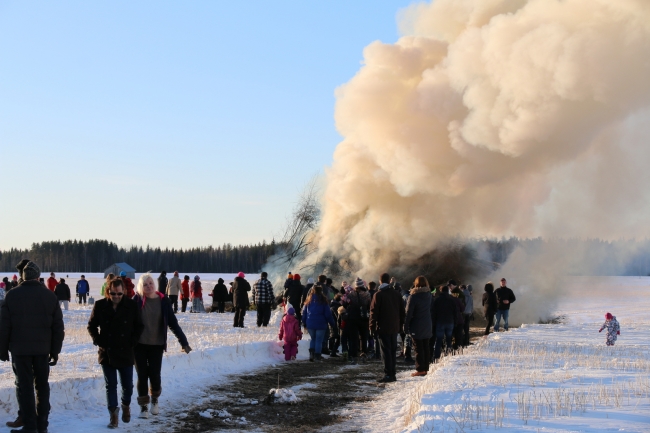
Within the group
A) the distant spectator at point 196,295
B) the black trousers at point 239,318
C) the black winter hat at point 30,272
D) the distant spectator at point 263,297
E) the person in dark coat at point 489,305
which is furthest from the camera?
the distant spectator at point 196,295

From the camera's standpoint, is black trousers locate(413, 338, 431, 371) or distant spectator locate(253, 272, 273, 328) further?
distant spectator locate(253, 272, 273, 328)

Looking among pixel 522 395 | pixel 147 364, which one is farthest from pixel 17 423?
pixel 522 395

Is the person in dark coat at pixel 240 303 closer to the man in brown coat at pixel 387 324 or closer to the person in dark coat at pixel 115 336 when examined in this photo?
→ the man in brown coat at pixel 387 324

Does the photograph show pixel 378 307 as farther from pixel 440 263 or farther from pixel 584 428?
pixel 440 263

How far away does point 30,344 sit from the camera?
8258 mm

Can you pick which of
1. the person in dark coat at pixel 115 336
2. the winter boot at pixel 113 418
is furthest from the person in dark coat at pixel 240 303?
the winter boot at pixel 113 418

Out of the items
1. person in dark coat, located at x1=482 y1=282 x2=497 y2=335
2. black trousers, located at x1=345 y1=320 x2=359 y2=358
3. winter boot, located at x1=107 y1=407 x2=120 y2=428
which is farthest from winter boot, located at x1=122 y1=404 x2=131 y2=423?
person in dark coat, located at x1=482 y1=282 x2=497 y2=335

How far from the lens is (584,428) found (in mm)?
7336

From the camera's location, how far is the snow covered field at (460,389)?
26.5ft

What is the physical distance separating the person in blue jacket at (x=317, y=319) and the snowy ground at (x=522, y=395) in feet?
11.1

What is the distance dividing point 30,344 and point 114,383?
1.23m

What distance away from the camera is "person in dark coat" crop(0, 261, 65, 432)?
27.0 ft

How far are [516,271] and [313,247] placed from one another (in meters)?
11.5

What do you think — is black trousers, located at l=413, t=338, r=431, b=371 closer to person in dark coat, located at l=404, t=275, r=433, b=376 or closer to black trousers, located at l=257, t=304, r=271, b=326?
person in dark coat, located at l=404, t=275, r=433, b=376
